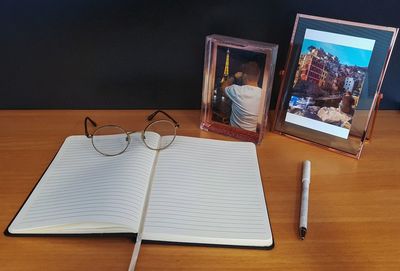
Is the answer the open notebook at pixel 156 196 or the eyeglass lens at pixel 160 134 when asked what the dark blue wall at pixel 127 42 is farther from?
the open notebook at pixel 156 196

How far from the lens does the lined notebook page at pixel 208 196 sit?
0.55m

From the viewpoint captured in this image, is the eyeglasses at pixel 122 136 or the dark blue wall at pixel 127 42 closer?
the eyeglasses at pixel 122 136

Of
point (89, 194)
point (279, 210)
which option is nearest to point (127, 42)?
point (89, 194)

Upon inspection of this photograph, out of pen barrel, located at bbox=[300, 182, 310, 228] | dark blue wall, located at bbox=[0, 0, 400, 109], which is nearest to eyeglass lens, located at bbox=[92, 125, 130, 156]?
dark blue wall, located at bbox=[0, 0, 400, 109]

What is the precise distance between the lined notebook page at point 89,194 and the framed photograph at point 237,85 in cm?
23

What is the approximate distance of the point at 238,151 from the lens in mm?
772

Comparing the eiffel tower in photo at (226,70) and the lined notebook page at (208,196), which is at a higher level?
the eiffel tower in photo at (226,70)

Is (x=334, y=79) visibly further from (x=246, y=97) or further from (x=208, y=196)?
→ (x=208, y=196)

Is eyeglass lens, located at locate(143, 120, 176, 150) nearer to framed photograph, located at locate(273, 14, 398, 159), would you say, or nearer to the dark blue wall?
the dark blue wall

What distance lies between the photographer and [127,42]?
2.95 feet

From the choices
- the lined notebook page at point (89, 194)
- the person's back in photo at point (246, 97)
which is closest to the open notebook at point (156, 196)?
the lined notebook page at point (89, 194)

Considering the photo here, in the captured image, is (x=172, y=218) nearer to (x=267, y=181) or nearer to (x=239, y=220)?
(x=239, y=220)

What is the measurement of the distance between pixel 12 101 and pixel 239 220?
0.76 meters

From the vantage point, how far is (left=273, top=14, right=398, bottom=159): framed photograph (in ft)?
2.49
